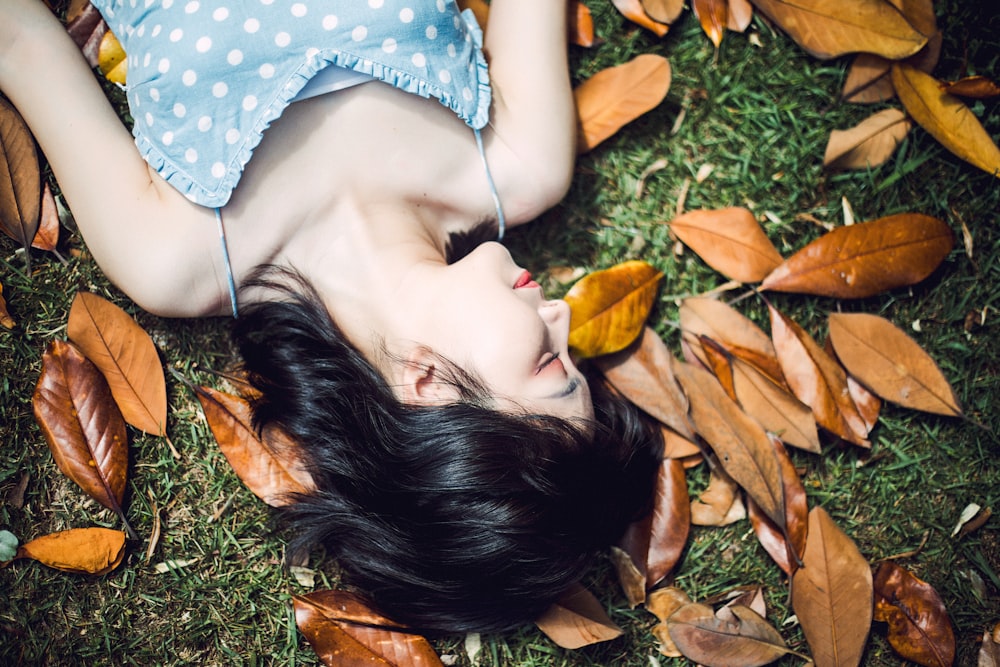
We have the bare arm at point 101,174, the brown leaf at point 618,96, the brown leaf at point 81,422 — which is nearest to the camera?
the bare arm at point 101,174

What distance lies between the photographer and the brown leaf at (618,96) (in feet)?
5.47

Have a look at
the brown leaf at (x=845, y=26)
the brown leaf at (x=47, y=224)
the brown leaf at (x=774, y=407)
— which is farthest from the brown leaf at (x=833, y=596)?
the brown leaf at (x=47, y=224)

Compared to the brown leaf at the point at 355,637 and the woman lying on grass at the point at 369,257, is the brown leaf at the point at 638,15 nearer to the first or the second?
the woman lying on grass at the point at 369,257

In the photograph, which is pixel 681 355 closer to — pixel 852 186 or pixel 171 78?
pixel 852 186

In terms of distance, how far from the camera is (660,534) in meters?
1.59

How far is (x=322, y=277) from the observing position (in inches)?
56.5

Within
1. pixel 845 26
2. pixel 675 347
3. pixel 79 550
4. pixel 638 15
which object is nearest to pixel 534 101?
pixel 638 15

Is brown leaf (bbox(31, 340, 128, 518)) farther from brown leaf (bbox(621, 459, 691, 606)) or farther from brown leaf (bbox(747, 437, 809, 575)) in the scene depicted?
brown leaf (bbox(747, 437, 809, 575))

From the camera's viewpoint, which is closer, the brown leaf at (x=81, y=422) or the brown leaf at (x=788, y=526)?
the brown leaf at (x=81, y=422)

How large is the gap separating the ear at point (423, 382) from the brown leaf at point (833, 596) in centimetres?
88

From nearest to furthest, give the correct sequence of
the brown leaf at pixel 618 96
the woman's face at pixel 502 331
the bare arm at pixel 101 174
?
the woman's face at pixel 502 331 < the bare arm at pixel 101 174 < the brown leaf at pixel 618 96

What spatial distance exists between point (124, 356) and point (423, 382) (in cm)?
68

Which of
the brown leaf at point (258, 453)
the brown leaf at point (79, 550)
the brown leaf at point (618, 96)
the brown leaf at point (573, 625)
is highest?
the brown leaf at point (618, 96)

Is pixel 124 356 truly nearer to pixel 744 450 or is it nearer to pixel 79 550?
pixel 79 550
